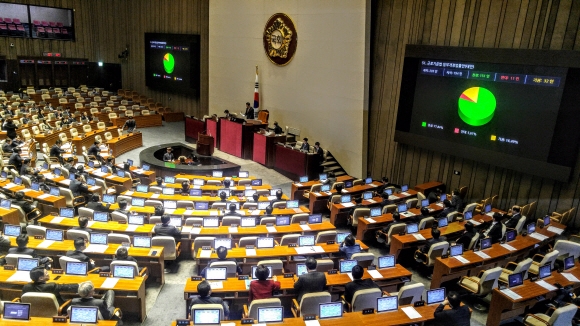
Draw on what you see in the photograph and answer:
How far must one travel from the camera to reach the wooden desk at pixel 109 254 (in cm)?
772

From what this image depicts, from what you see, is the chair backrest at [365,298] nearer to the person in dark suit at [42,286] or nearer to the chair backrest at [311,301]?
the chair backrest at [311,301]

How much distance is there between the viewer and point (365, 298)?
6.39 metres

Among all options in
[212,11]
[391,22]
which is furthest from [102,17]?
[391,22]

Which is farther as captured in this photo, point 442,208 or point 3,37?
point 3,37

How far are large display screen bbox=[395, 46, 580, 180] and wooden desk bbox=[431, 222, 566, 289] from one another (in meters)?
2.75

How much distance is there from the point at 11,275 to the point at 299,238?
4.83 meters

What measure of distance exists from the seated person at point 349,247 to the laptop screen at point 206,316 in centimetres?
314

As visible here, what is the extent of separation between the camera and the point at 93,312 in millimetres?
5465

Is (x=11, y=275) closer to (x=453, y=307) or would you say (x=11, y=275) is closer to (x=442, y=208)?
(x=453, y=307)

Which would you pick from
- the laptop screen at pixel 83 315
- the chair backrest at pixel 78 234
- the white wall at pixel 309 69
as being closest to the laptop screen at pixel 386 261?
the laptop screen at pixel 83 315

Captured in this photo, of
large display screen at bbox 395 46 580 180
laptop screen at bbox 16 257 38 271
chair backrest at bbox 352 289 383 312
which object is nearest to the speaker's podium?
large display screen at bbox 395 46 580 180

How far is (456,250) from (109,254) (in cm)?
648

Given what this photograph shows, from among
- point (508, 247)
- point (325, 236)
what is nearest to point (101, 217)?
point (325, 236)

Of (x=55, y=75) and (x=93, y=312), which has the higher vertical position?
(x=55, y=75)
